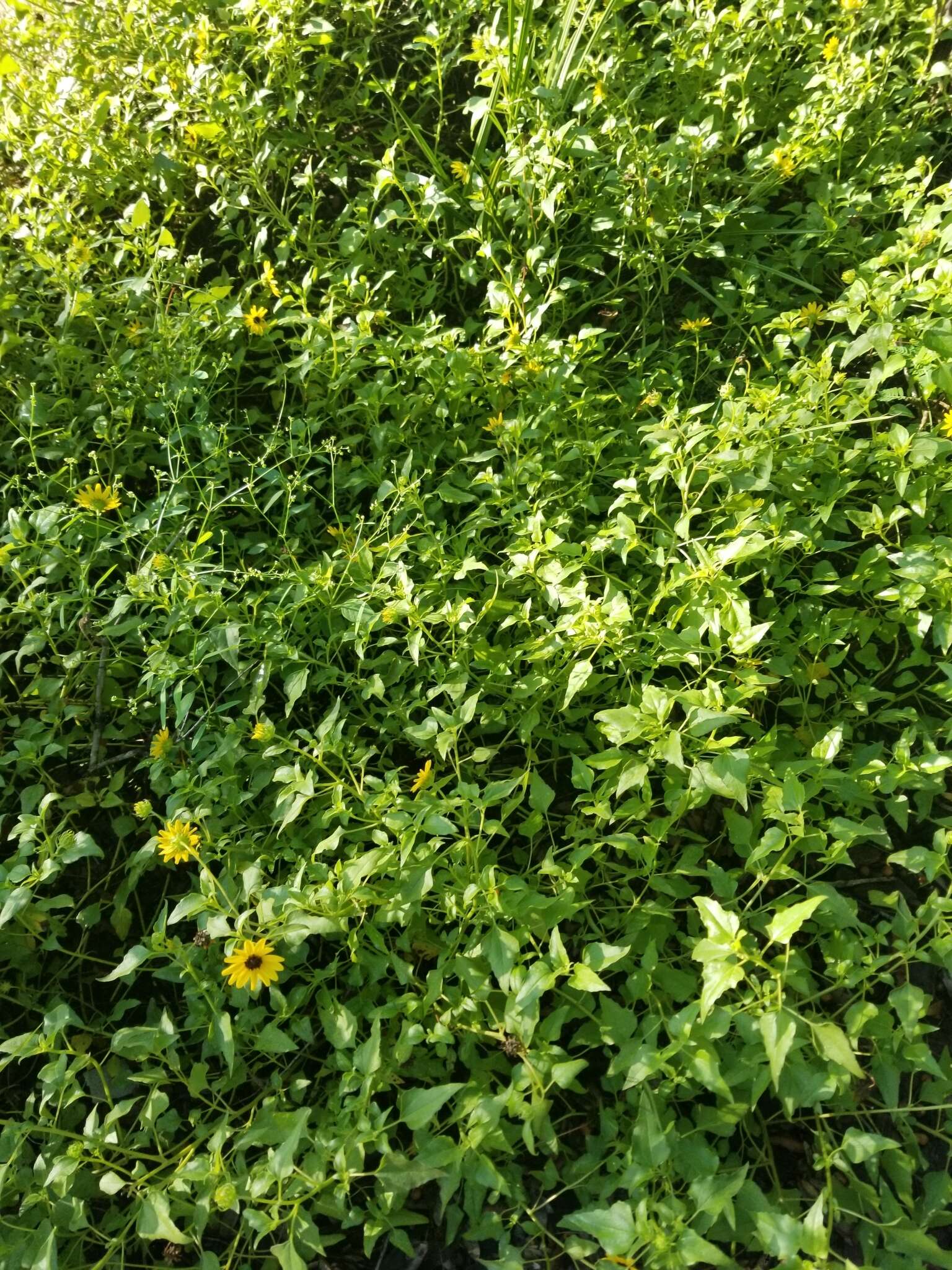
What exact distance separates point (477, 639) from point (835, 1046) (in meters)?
0.93

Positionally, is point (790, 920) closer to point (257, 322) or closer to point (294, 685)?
point (294, 685)

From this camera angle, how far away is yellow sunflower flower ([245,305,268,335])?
226 cm

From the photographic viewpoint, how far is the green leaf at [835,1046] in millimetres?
1219

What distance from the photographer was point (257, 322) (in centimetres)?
229

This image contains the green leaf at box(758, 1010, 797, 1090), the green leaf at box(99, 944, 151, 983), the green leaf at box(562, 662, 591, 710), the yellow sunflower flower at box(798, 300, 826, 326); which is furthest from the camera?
the yellow sunflower flower at box(798, 300, 826, 326)

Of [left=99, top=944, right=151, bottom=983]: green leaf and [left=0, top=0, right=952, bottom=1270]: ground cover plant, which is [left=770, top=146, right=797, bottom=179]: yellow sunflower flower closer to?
[left=0, top=0, right=952, bottom=1270]: ground cover plant

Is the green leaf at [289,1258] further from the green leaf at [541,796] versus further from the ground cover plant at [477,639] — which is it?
the green leaf at [541,796]

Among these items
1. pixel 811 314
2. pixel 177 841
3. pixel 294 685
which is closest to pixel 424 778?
pixel 294 685

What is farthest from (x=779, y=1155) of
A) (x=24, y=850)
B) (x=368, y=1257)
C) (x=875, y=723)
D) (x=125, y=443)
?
(x=125, y=443)

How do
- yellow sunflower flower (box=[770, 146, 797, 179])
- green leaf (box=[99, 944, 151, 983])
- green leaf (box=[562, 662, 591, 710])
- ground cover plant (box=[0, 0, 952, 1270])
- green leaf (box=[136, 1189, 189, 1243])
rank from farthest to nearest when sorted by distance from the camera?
yellow sunflower flower (box=[770, 146, 797, 179]) → green leaf (box=[562, 662, 591, 710]) → green leaf (box=[99, 944, 151, 983]) → ground cover plant (box=[0, 0, 952, 1270]) → green leaf (box=[136, 1189, 189, 1243])

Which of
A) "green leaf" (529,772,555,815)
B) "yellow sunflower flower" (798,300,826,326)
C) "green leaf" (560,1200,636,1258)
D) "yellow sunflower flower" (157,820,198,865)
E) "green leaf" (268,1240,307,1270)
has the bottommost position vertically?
"green leaf" (268,1240,307,1270)

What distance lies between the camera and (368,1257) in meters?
1.52

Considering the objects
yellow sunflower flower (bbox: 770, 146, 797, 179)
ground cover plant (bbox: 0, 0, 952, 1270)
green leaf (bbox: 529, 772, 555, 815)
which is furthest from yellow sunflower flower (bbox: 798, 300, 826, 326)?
green leaf (bbox: 529, 772, 555, 815)

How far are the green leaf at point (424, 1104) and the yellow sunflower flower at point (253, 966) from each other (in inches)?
12.0
